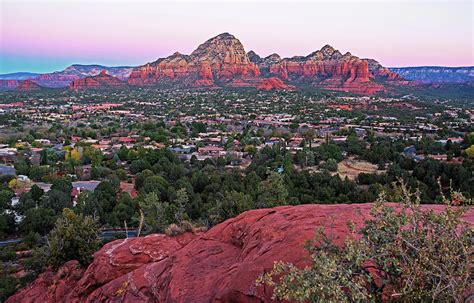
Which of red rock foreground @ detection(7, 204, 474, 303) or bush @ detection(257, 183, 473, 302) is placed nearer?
bush @ detection(257, 183, 473, 302)

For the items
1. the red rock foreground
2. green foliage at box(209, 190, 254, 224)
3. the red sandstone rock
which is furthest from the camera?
the red sandstone rock

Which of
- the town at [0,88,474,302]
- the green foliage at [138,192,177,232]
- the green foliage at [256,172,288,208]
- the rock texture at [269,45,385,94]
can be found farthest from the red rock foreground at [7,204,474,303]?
the rock texture at [269,45,385,94]

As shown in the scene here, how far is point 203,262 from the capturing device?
11820 mm

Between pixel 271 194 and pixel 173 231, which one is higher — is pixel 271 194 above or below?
below

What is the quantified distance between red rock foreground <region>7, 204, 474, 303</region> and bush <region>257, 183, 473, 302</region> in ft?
3.34

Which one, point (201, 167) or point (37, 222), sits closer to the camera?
A: point (37, 222)

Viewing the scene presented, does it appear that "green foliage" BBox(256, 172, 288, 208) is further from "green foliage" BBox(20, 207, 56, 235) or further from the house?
the house

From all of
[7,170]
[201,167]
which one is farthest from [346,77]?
[7,170]

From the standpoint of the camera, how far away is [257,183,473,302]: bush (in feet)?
17.5

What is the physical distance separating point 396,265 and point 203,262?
712 cm

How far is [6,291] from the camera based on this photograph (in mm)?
17453

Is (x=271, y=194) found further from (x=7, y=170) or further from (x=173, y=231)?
(x=7, y=170)

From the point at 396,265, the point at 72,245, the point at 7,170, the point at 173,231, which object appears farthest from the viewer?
the point at 7,170

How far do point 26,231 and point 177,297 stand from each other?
22616 millimetres
